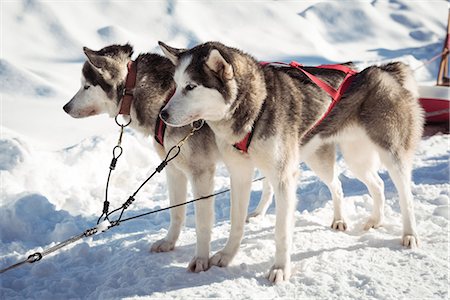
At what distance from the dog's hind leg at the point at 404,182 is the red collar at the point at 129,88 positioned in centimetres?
169

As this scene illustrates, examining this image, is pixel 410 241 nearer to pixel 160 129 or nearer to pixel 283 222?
pixel 283 222

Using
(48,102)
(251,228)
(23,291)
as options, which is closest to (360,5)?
(48,102)

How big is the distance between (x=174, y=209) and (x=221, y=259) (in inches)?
21.5

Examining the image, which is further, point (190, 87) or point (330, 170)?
point (330, 170)

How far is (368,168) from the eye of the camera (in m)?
3.68

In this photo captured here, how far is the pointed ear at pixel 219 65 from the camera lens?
7.93 ft

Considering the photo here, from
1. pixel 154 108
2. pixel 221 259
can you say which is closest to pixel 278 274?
pixel 221 259

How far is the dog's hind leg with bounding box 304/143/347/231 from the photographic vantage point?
3607 mm

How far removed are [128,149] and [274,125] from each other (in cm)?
306

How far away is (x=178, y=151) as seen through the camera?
2881mm

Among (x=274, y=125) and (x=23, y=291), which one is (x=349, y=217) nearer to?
(x=274, y=125)

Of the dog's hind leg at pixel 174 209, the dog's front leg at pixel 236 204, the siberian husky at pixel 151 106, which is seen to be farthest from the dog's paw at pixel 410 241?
the dog's hind leg at pixel 174 209

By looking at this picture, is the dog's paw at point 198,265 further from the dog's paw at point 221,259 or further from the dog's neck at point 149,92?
the dog's neck at point 149,92

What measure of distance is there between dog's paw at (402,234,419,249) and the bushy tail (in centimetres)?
96
